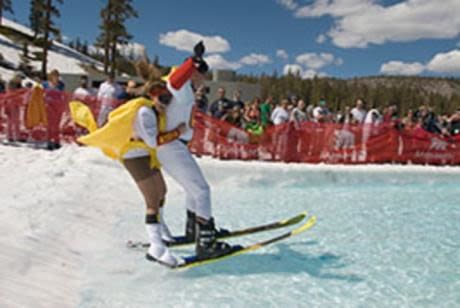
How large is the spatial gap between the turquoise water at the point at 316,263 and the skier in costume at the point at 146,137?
43cm

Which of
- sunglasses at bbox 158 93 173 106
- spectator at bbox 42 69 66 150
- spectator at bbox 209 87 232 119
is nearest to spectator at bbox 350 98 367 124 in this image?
spectator at bbox 209 87 232 119

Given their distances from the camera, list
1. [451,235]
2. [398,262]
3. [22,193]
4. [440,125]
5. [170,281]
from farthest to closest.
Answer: [440,125] < [451,235] < [22,193] < [398,262] < [170,281]

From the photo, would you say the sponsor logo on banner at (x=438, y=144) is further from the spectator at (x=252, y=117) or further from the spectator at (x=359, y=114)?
the spectator at (x=252, y=117)

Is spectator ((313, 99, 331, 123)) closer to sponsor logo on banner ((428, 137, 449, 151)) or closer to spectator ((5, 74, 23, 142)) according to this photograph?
sponsor logo on banner ((428, 137, 449, 151))

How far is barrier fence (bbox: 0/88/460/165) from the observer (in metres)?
11.1

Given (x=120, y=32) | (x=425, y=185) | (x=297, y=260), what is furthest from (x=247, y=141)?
(x=120, y=32)

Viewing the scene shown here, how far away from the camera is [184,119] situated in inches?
174

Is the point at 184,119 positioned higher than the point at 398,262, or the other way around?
the point at 184,119

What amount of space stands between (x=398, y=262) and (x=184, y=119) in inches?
108

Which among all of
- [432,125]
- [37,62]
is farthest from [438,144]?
[37,62]

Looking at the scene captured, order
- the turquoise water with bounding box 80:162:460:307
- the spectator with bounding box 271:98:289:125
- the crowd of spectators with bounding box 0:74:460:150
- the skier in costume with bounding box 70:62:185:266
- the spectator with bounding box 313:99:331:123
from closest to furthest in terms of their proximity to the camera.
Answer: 1. the turquoise water with bounding box 80:162:460:307
2. the skier in costume with bounding box 70:62:185:266
3. the crowd of spectators with bounding box 0:74:460:150
4. the spectator with bounding box 271:98:289:125
5. the spectator with bounding box 313:99:331:123

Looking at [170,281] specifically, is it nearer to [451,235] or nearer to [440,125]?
[451,235]

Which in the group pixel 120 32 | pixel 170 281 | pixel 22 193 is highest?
Result: pixel 120 32

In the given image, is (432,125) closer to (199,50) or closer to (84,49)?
(199,50)
